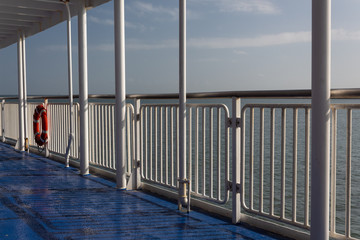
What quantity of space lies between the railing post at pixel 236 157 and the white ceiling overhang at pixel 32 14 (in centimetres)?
251

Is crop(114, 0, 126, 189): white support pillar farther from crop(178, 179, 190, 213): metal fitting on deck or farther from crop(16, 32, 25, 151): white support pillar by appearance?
crop(16, 32, 25, 151): white support pillar

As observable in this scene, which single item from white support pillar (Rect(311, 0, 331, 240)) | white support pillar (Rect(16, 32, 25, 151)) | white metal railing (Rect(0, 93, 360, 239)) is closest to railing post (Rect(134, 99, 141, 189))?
white metal railing (Rect(0, 93, 360, 239))

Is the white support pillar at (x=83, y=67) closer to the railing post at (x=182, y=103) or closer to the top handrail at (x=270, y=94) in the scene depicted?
the top handrail at (x=270, y=94)

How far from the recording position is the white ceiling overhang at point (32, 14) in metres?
5.16

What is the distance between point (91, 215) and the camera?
10.4 ft

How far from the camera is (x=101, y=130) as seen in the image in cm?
502

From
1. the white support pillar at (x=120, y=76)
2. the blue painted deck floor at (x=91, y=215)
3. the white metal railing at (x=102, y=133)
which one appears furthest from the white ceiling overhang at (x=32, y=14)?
the blue painted deck floor at (x=91, y=215)

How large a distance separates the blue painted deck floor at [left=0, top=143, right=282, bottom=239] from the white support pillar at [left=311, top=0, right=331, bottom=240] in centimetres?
70

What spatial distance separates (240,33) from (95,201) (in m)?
48.3

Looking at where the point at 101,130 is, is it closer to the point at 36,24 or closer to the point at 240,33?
the point at 36,24

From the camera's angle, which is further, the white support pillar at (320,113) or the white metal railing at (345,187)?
the white metal railing at (345,187)

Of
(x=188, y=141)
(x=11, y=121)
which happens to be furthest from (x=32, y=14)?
(x=188, y=141)

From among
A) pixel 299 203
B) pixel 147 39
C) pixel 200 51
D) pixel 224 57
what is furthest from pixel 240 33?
pixel 299 203

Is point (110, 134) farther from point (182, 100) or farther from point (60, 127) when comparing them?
point (182, 100)
